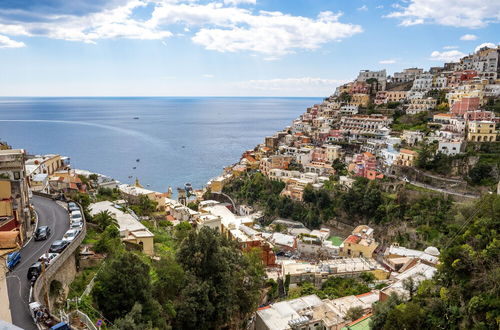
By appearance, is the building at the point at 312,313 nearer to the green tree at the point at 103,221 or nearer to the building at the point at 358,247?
the green tree at the point at 103,221

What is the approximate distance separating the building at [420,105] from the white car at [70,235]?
49.9 meters

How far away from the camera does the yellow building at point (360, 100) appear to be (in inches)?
2504

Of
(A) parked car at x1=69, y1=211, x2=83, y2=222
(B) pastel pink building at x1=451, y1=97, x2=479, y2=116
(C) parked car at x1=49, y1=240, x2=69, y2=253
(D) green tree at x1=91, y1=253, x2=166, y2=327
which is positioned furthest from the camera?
(B) pastel pink building at x1=451, y1=97, x2=479, y2=116

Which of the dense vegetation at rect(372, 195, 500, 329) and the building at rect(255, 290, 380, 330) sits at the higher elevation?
the dense vegetation at rect(372, 195, 500, 329)

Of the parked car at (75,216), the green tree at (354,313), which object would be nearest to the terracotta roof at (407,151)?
the green tree at (354,313)

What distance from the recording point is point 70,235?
1500 centimetres

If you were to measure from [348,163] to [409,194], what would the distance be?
11.4 m

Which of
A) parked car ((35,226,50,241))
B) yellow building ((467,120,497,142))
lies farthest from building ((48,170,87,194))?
yellow building ((467,120,497,142))

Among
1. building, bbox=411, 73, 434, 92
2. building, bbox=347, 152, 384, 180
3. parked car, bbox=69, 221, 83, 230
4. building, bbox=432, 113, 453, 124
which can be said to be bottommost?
building, bbox=347, 152, 384, 180

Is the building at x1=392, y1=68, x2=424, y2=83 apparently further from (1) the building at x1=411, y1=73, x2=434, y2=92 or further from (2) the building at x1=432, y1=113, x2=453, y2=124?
(2) the building at x1=432, y1=113, x2=453, y2=124

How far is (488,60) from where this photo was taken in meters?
57.3

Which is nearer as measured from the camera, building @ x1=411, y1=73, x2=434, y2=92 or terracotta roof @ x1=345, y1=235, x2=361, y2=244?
terracotta roof @ x1=345, y1=235, x2=361, y2=244

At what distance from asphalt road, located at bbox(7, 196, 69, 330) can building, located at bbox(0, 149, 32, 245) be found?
0.87 meters

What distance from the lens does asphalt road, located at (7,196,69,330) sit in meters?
9.83
